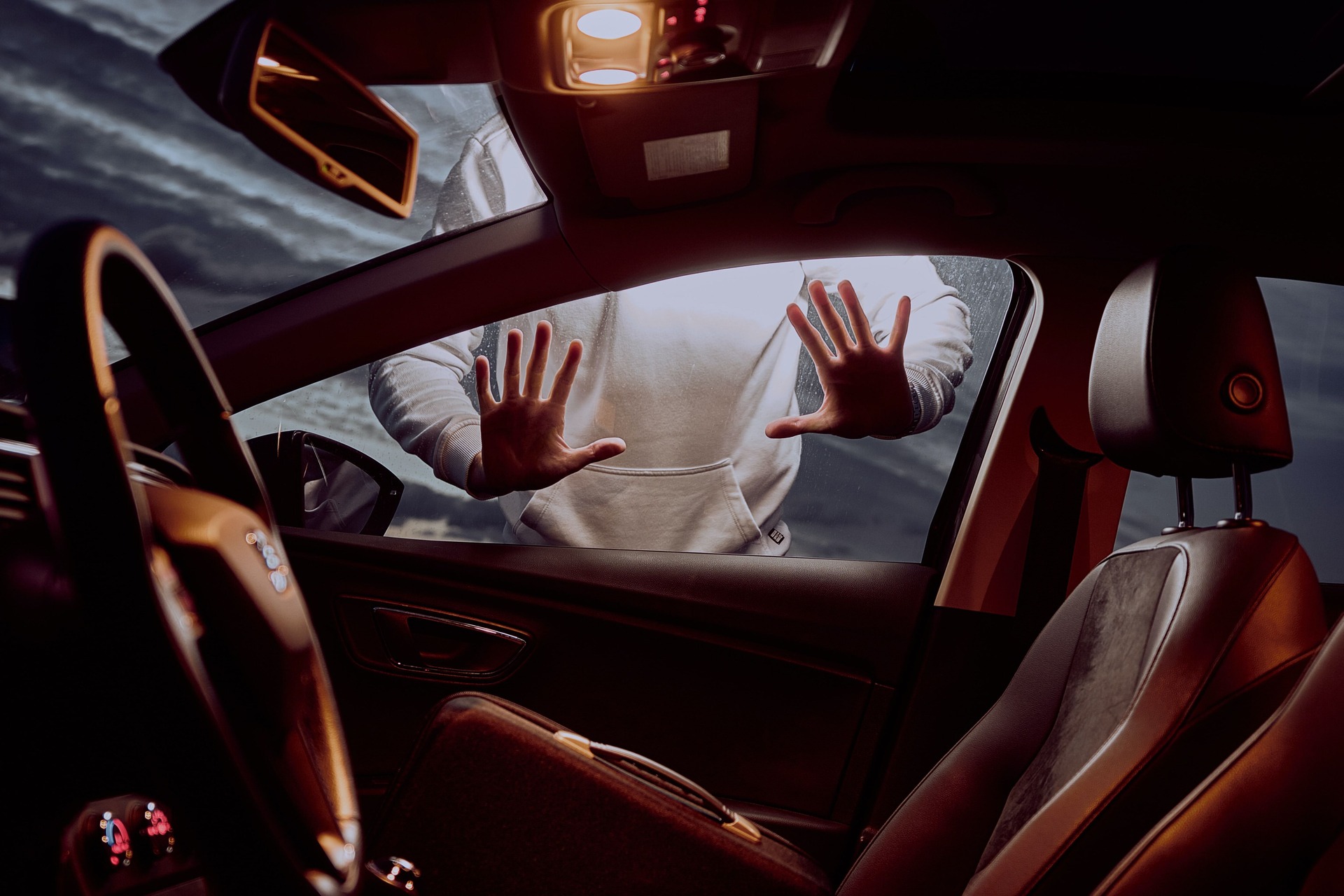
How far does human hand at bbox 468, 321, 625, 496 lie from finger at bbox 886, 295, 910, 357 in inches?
25.4

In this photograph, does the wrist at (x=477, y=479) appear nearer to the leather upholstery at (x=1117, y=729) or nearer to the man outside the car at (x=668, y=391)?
the man outside the car at (x=668, y=391)

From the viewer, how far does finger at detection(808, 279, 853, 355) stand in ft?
5.63

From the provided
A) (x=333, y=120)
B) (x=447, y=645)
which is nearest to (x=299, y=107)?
Answer: (x=333, y=120)

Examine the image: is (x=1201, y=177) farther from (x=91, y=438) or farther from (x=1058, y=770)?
(x=91, y=438)

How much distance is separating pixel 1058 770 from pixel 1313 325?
1427mm

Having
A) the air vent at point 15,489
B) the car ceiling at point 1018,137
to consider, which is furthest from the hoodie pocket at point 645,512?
the air vent at point 15,489

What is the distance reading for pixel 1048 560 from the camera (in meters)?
1.81

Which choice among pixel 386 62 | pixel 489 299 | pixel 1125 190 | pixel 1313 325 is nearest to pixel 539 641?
pixel 489 299

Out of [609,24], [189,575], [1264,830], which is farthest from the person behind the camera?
[609,24]

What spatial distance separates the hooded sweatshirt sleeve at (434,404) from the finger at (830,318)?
73 cm

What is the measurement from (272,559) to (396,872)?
0.55 meters

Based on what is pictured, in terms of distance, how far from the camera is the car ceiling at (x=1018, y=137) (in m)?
1.54

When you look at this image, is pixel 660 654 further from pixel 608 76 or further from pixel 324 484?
pixel 608 76

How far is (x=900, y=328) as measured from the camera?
1.79 metres
